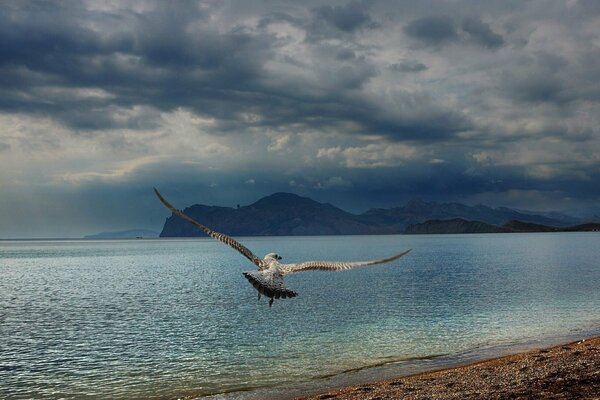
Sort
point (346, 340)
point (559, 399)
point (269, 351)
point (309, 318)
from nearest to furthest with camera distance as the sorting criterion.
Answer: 1. point (559, 399)
2. point (269, 351)
3. point (346, 340)
4. point (309, 318)

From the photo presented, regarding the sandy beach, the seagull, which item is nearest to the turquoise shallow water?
the sandy beach

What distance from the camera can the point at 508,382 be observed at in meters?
23.2

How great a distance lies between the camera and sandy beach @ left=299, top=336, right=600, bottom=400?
20.8 m

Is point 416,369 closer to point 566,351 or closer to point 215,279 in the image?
point 566,351

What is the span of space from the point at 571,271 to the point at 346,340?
79.7 m

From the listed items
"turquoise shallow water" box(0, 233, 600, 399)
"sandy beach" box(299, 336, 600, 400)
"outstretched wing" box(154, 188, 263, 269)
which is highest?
"outstretched wing" box(154, 188, 263, 269)

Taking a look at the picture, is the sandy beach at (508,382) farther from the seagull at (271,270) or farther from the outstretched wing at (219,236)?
the outstretched wing at (219,236)

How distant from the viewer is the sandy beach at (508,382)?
2081 cm

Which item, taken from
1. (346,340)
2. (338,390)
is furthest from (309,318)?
(338,390)

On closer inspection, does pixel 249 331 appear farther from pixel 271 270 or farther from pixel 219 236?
pixel 271 270

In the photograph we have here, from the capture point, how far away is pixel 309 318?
54125mm

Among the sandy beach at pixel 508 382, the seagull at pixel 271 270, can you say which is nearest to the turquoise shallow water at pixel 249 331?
the sandy beach at pixel 508 382

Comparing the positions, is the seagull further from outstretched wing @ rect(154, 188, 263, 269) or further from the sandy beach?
the sandy beach

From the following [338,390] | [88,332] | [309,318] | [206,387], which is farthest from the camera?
[309,318]
